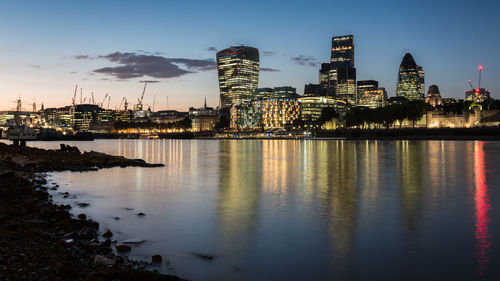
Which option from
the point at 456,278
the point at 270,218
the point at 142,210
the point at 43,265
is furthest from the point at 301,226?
the point at 43,265

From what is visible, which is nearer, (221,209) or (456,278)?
(456,278)

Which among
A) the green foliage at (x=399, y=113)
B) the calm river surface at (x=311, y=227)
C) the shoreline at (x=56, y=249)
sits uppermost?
the green foliage at (x=399, y=113)

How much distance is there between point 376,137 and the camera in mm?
170000

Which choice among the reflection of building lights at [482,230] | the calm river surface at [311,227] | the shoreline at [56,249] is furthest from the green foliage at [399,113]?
the shoreline at [56,249]

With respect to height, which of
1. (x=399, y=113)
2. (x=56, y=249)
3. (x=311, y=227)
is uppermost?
(x=399, y=113)

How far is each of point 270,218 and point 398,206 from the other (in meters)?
5.80

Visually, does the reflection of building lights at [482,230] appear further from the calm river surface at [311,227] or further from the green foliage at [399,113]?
→ the green foliage at [399,113]

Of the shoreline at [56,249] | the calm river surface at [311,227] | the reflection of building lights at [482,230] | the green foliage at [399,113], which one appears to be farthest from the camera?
the green foliage at [399,113]

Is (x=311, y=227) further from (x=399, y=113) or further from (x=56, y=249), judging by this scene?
(x=399, y=113)

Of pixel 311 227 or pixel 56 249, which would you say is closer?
pixel 56 249

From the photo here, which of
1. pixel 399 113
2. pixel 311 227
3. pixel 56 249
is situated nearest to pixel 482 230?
pixel 311 227

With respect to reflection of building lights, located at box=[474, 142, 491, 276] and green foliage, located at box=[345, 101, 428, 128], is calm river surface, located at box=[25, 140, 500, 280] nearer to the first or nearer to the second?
reflection of building lights, located at box=[474, 142, 491, 276]

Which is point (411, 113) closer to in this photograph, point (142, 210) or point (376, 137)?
point (376, 137)

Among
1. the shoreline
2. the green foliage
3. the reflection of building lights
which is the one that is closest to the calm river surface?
the reflection of building lights
